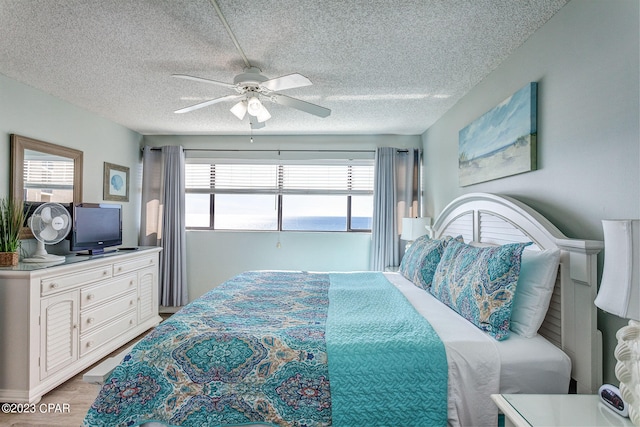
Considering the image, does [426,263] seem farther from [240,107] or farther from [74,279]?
[74,279]

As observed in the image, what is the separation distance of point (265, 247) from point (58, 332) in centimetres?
240

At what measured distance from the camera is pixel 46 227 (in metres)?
2.63

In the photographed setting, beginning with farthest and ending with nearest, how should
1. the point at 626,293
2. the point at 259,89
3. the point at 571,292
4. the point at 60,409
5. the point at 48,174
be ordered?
the point at 48,174
the point at 259,89
the point at 60,409
the point at 571,292
the point at 626,293

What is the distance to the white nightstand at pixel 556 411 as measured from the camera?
42.5 inches

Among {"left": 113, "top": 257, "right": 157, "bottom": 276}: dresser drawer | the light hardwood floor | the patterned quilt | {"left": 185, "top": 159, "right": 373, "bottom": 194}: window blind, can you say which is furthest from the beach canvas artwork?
{"left": 113, "top": 257, "right": 157, "bottom": 276}: dresser drawer

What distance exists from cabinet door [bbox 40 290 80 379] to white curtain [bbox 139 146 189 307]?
1.69m

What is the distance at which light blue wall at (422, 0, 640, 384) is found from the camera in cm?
132

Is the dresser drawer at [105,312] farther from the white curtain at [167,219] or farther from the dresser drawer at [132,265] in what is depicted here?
the white curtain at [167,219]

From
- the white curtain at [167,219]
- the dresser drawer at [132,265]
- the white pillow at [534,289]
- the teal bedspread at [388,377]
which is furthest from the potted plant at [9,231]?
the white pillow at [534,289]

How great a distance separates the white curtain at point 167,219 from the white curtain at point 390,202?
2.54 meters

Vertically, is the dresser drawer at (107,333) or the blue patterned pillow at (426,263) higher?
the blue patterned pillow at (426,263)

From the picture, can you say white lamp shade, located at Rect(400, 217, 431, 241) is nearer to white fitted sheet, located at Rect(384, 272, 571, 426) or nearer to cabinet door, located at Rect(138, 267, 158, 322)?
white fitted sheet, located at Rect(384, 272, 571, 426)

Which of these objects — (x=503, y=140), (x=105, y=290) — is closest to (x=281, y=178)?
(x=105, y=290)

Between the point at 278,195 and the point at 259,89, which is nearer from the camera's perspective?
the point at 259,89
